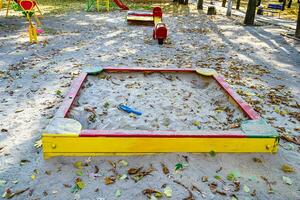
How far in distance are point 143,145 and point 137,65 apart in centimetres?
368

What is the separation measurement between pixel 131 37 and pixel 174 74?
14.6 feet

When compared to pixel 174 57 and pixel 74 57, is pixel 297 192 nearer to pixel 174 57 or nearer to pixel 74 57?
pixel 174 57

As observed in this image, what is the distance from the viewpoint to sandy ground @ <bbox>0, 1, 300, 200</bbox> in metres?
2.88

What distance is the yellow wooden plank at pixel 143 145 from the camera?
123 inches

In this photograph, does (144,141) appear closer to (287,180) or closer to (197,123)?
(197,123)

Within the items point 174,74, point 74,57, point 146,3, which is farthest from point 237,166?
point 146,3

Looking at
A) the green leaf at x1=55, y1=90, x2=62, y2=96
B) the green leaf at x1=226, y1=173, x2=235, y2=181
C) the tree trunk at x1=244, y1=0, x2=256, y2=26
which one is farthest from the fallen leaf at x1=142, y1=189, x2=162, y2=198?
the tree trunk at x1=244, y1=0, x2=256, y2=26

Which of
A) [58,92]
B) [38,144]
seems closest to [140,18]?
[58,92]

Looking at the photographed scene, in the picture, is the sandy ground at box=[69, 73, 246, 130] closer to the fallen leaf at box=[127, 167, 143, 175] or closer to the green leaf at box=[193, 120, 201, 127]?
the green leaf at box=[193, 120, 201, 127]

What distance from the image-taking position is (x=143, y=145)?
3.20 m

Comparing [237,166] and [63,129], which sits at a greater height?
[63,129]

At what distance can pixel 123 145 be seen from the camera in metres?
3.18

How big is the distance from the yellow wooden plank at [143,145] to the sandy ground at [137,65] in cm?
8

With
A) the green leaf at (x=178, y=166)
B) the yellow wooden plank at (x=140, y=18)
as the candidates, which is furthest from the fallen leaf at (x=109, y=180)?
the yellow wooden plank at (x=140, y=18)
